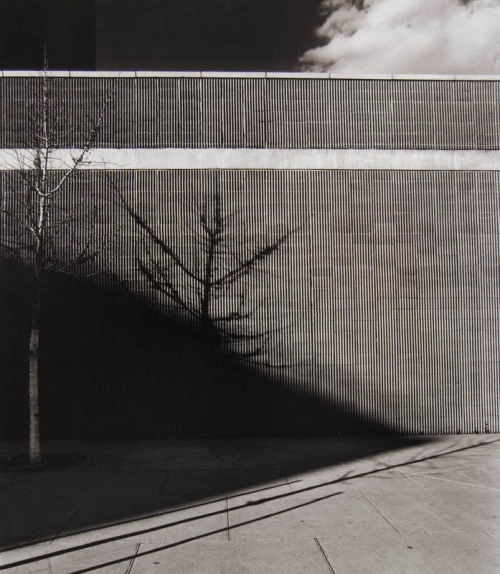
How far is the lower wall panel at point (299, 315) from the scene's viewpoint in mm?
13031

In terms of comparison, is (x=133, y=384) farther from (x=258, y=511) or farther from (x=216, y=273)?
(x=258, y=511)

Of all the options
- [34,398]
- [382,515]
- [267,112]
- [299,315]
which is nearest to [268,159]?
[267,112]

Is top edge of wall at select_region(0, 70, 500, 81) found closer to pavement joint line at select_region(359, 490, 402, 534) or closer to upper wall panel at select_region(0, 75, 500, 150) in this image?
upper wall panel at select_region(0, 75, 500, 150)

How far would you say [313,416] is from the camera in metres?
13.2

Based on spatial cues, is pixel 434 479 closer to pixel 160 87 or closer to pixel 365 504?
pixel 365 504

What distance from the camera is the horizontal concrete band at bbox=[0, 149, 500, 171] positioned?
13.2 metres

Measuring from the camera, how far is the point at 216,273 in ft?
43.6

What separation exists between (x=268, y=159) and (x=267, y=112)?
3.86 ft

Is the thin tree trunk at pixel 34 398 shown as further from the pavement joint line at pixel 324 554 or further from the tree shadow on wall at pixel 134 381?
the pavement joint line at pixel 324 554

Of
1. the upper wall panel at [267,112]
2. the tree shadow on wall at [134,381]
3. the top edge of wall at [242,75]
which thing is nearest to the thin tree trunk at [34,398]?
the tree shadow on wall at [134,381]

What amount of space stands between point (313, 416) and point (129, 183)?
705 cm

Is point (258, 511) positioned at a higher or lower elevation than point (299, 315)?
lower

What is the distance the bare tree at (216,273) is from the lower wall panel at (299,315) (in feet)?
0.23

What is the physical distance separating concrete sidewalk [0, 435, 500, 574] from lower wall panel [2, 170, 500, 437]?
139cm
